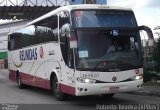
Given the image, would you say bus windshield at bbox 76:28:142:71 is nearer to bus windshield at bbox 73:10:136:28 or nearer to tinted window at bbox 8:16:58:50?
bus windshield at bbox 73:10:136:28

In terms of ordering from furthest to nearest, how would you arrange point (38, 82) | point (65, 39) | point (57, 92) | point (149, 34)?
point (38, 82), point (57, 92), point (65, 39), point (149, 34)

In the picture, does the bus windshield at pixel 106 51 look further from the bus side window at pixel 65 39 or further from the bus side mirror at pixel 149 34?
the bus side window at pixel 65 39

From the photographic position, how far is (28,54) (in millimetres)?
21547

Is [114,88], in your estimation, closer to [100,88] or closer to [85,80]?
[100,88]

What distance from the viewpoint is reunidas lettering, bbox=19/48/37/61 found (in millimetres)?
20206

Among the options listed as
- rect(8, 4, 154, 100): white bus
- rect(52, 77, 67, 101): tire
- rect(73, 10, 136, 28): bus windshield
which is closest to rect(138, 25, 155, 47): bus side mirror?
rect(8, 4, 154, 100): white bus

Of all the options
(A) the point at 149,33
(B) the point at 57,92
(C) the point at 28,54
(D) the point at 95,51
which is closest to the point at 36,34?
(C) the point at 28,54

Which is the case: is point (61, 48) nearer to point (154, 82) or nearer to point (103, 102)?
point (103, 102)

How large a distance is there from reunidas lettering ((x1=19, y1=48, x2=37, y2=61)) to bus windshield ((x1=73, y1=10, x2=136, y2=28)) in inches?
213

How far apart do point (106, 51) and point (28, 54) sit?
301 inches

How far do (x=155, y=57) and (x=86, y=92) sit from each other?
26.1 feet

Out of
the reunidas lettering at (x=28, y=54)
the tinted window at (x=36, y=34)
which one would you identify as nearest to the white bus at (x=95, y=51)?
the tinted window at (x=36, y=34)

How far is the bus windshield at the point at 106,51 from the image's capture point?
14458 millimetres

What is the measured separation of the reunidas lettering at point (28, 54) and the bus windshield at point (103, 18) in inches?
213
